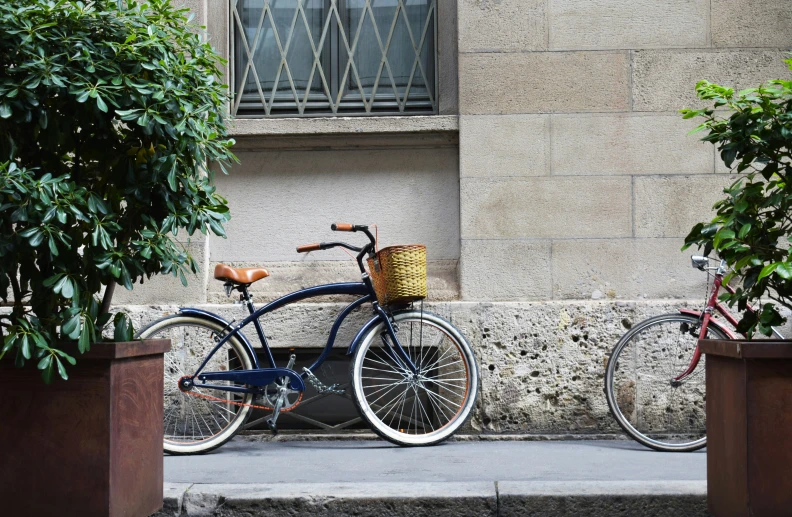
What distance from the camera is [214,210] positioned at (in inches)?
151

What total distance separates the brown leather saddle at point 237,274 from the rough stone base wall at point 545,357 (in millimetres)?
406

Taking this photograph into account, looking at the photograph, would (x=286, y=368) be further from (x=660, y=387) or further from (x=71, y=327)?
(x=660, y=387)

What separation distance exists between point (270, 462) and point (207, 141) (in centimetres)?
195

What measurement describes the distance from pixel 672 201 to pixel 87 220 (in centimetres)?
397

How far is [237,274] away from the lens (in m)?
5.44

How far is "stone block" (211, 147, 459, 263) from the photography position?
613cm

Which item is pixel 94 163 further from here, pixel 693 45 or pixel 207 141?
pixel 693 45

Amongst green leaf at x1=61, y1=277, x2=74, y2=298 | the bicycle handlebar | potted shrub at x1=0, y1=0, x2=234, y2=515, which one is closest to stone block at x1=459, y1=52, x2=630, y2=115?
the bicycle handlebar

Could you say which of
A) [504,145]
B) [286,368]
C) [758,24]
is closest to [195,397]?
[286,368]

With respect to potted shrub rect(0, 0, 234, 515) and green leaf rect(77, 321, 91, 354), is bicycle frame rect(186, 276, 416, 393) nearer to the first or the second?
potted shrub rect(0, 0, 234, 515)

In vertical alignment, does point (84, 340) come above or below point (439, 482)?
above

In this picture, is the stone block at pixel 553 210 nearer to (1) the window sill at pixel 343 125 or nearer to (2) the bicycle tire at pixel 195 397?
(1) the window sill at pixel 343 125

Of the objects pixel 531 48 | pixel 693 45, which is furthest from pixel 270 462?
pixel 693 45

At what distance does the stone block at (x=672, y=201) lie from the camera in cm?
591
